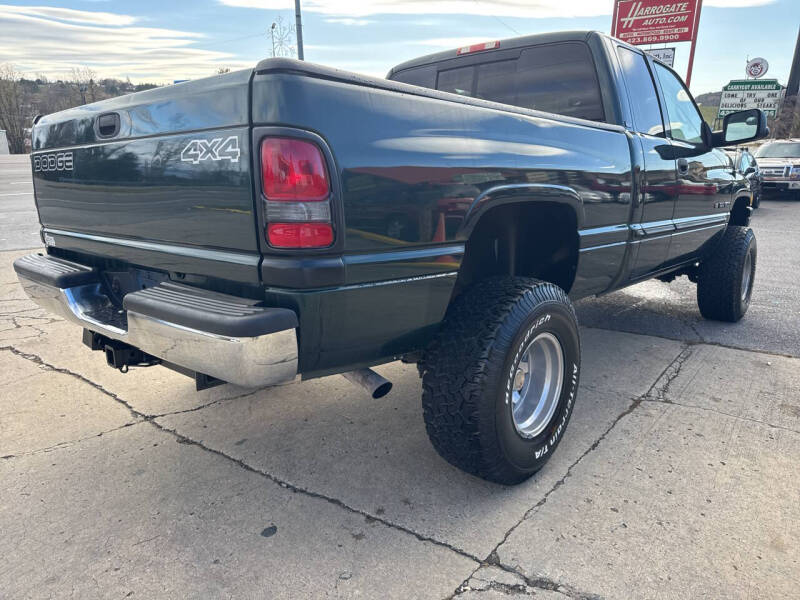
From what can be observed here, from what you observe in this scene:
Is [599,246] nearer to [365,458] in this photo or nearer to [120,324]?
[365,458]

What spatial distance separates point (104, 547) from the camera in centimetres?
212

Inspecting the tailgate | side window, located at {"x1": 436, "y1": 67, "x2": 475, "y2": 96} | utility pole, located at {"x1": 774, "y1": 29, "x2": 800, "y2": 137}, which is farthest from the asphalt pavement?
utility pole, located at {"x1": 774, "y1": 29, "x2": 800, "y2": 137}

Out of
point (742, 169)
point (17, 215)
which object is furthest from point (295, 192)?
point (17, 215)

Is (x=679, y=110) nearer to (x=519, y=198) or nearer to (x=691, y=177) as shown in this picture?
(x=691, y=177)

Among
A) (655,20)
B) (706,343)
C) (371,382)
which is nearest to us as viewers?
(371,382)

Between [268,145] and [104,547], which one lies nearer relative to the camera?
[268,145]

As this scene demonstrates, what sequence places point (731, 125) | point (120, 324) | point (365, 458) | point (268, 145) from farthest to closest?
point (731, 125), point (365, 458), point (120, 324), point (268, 145)

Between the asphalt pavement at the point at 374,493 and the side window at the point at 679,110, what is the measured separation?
1568 millimetres

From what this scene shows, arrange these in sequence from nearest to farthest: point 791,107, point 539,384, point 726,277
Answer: point 539,384
point 726,277
point 791,107

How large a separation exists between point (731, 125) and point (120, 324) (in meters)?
4.14

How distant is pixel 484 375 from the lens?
86.3 inches

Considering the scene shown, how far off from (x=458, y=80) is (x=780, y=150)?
15.0m

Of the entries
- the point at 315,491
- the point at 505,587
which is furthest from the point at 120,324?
the point at 505,587

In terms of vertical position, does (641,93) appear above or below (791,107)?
below
